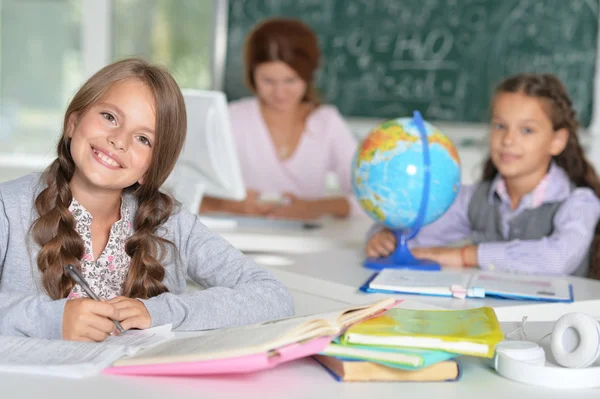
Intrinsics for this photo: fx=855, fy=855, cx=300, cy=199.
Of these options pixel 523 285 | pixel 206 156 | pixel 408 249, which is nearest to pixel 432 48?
pixel 206 156

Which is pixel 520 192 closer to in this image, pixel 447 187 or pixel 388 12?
pixel 447 187

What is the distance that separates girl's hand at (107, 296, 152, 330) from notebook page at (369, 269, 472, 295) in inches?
23.7

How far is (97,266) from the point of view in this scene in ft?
5.42

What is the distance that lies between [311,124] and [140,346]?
7.65ft

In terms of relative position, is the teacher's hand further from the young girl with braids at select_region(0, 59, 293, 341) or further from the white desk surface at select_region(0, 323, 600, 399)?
the white desk surface at select_region(0, 323, 600, 399)

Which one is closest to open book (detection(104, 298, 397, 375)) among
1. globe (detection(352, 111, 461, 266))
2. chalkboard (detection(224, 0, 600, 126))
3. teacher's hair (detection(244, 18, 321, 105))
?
globe (detection(352, 111, 461, 266))

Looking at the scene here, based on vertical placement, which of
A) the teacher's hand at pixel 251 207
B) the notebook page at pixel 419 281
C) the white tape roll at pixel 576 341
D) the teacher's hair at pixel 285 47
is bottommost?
the teacher's hand at pixel 251 207

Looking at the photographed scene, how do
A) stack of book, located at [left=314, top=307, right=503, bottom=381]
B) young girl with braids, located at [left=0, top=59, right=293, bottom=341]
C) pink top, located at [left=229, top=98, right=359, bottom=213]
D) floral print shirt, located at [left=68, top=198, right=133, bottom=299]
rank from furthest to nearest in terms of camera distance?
pink top, located at [left=229, top=98, right=359, bottom=213]
floral print shirt, located at [left=68, top=198, right=133, bottom=299]
young girl with braids, located at [left=0, top=59, right=293, bottom=341]
stack of book, located at [left=314, top=307, right=503, bottom=381]

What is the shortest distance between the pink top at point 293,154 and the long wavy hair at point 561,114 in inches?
43.0

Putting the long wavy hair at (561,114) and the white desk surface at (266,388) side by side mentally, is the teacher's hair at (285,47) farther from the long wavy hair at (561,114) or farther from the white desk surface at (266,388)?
the white desk surface at (266,388)

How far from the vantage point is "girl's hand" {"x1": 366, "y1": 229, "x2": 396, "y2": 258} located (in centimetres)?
223

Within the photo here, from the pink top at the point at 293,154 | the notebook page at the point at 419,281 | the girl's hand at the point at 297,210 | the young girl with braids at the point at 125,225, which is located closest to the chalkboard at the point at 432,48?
the pink top at the point at 293,154

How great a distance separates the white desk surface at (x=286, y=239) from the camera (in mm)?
2455

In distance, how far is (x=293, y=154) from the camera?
11.5 feet
